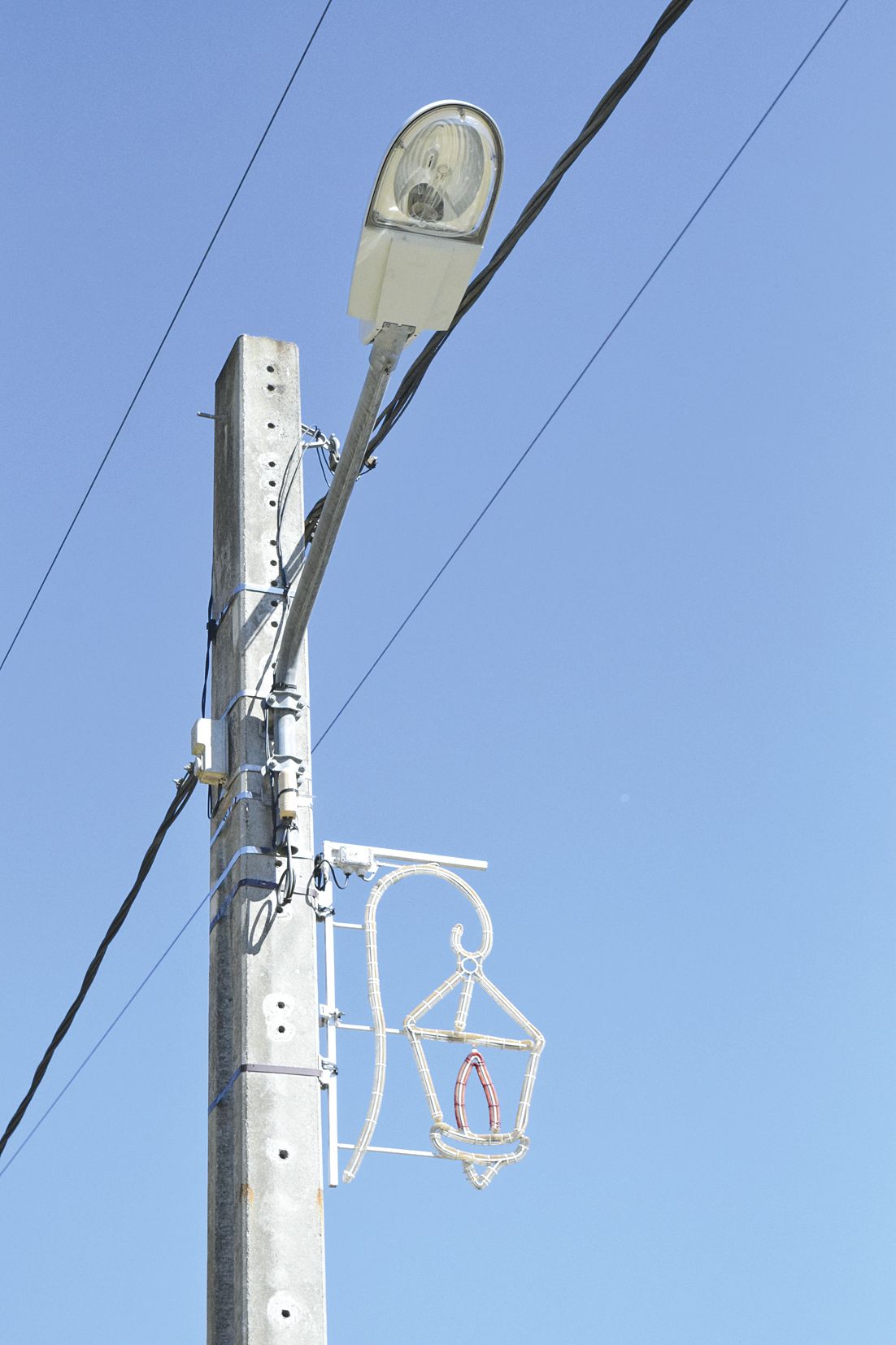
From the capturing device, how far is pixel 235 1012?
4988mm

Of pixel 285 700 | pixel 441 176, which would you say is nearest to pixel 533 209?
pixel 441 176

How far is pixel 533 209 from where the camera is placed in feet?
16.9

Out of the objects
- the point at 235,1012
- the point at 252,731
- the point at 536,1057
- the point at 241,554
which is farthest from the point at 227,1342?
the point at 536,1057

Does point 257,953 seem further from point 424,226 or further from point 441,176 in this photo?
point 441,176

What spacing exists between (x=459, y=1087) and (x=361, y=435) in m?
3.51

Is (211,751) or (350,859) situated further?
(350,859)

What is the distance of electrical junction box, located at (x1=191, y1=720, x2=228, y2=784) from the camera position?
17.8 ft

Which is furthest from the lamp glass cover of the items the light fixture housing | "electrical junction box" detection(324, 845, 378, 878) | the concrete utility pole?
"electrical junction box" detection(324, 845, 378, 878)

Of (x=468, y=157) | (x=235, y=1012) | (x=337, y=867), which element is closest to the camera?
(x=468, y=157)

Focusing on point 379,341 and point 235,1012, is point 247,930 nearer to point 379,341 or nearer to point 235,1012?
point 235,1012

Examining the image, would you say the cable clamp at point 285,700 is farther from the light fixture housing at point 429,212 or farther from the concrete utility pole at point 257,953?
the light fixture housing at point 429,212

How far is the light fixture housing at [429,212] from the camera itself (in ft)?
13.9

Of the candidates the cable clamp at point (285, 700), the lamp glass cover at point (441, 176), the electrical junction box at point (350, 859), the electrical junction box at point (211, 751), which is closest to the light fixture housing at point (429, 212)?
the lamp glass cover at point (441, 176)

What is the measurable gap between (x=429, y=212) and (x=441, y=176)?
0.10 m
